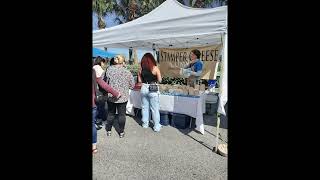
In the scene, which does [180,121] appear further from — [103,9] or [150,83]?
[103,9]

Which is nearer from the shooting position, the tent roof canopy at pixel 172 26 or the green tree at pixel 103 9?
the tent roof canopy at pixel 172 26

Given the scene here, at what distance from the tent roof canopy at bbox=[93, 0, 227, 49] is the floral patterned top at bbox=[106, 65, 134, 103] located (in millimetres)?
834

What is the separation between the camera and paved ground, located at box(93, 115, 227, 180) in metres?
3.26

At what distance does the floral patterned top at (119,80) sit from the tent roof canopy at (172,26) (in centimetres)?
83

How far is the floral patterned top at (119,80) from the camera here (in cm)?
470

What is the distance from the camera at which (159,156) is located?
12.7 ft

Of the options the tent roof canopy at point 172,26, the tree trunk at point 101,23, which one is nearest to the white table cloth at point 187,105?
the tent roof canopy at point 172,26

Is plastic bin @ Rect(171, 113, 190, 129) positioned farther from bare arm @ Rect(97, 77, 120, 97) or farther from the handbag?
bare arm @ Rect(97, 77, 120, 97)

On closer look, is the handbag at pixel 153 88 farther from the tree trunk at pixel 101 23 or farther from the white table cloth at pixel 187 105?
the tree trunk at pixel 101 23

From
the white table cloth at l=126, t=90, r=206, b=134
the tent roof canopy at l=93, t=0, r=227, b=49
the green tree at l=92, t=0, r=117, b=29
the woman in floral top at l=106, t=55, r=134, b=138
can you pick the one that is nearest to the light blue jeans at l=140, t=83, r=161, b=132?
the white table cloth at l=126, t=90, r=206, b=134
